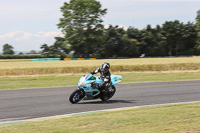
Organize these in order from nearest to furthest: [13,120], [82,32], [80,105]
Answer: [13,120] < [80,105] < [82,32]

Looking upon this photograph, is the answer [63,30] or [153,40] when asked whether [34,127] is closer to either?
[63,30]

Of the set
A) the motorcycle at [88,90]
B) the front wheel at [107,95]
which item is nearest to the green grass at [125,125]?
the motorcycle at [88,90]

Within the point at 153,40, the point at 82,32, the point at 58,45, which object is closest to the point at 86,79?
the point at 82,32

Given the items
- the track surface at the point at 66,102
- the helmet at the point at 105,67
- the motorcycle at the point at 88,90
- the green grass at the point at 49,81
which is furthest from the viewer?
the green grass at the point at 49,81

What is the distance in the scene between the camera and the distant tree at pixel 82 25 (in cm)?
6706

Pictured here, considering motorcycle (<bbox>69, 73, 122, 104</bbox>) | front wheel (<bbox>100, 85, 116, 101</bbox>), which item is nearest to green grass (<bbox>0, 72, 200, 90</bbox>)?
front wheel (<bbox>100, 85, 116, 101</bbox>)

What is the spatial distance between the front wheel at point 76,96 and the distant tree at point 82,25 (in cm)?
5516

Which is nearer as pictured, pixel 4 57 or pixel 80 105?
pixel 80 105

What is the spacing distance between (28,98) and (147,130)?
7.67 meters

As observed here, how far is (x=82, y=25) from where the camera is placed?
6906cm

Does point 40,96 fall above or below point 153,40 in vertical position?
below

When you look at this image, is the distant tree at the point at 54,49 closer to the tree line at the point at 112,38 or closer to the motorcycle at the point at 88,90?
the tree line at the point at 112,38

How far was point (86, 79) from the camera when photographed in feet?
36.5

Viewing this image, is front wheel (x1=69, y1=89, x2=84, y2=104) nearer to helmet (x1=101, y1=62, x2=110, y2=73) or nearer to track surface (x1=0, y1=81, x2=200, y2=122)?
track surface (x1=0, y1=81, x2=200, y2=122)
